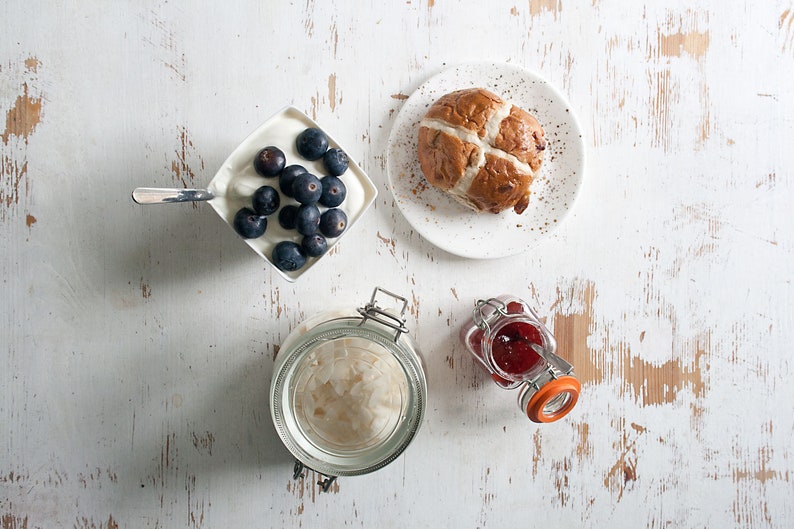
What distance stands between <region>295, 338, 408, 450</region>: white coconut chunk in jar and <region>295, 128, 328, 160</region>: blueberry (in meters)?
0.38

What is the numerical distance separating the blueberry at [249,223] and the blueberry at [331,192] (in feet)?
0.42

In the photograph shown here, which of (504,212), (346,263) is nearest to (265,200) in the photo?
(346,263)

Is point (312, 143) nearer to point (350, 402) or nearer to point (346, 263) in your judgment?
point (346, 263)

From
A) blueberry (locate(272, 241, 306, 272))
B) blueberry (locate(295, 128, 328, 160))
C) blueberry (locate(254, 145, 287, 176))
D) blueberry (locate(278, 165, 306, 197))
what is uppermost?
blueberry (locate(295, 128, 328, 160))

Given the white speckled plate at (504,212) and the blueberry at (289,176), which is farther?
the white speckled plate at (504,212)

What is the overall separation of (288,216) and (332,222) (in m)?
0.09

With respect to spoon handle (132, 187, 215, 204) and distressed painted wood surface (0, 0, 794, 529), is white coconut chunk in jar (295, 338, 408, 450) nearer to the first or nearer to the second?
distressed painted wood surface (0, 0, 794, 529)

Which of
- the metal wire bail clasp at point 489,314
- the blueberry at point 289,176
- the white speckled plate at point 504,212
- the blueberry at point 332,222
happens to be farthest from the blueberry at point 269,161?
the metal wire bail clasp at point 489,314

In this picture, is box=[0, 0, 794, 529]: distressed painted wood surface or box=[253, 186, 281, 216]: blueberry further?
box=[0, 0, 794, 529]: distressed painted wood surface

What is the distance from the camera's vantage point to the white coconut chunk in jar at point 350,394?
1.18 metres

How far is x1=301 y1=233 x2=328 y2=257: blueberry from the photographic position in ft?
4.07

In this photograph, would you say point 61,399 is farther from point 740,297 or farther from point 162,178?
point 740,297

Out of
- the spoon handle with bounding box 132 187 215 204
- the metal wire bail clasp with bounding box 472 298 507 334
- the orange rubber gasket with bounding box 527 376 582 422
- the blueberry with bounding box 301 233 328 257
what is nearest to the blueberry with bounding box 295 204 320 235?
the blueberry with bounding box 301 233 328 257

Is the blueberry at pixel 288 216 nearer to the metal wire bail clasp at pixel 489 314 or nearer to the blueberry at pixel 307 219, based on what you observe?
the blueberry at pixel 307 219
